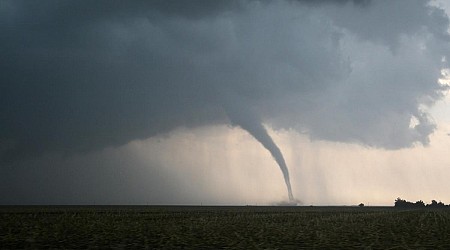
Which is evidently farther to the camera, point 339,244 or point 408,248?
point 339,244

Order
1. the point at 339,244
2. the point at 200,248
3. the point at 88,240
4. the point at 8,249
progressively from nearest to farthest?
1. the point at 8,249
2. the point at 200,248
3. the point at 339,244
4. the point at 88,240

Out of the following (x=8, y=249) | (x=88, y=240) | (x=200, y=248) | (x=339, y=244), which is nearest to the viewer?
(x=8, y=249)

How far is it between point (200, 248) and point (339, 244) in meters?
6.85

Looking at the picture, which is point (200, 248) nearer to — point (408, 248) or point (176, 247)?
point (176, 247)

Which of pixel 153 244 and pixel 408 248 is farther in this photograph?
pixel 153 244

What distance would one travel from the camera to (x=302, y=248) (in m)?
18.2

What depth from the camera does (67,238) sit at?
22172 mm

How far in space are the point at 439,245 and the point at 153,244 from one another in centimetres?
1391

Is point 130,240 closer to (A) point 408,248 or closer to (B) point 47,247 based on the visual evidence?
(B) point 47,247

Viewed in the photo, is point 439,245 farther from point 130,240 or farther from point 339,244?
point 130,240

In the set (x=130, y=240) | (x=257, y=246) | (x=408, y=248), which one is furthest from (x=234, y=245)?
(x=408, y=248)

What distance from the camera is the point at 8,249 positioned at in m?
17.2

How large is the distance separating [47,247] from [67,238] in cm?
431

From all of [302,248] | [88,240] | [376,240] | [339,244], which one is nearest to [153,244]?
[88,240]
